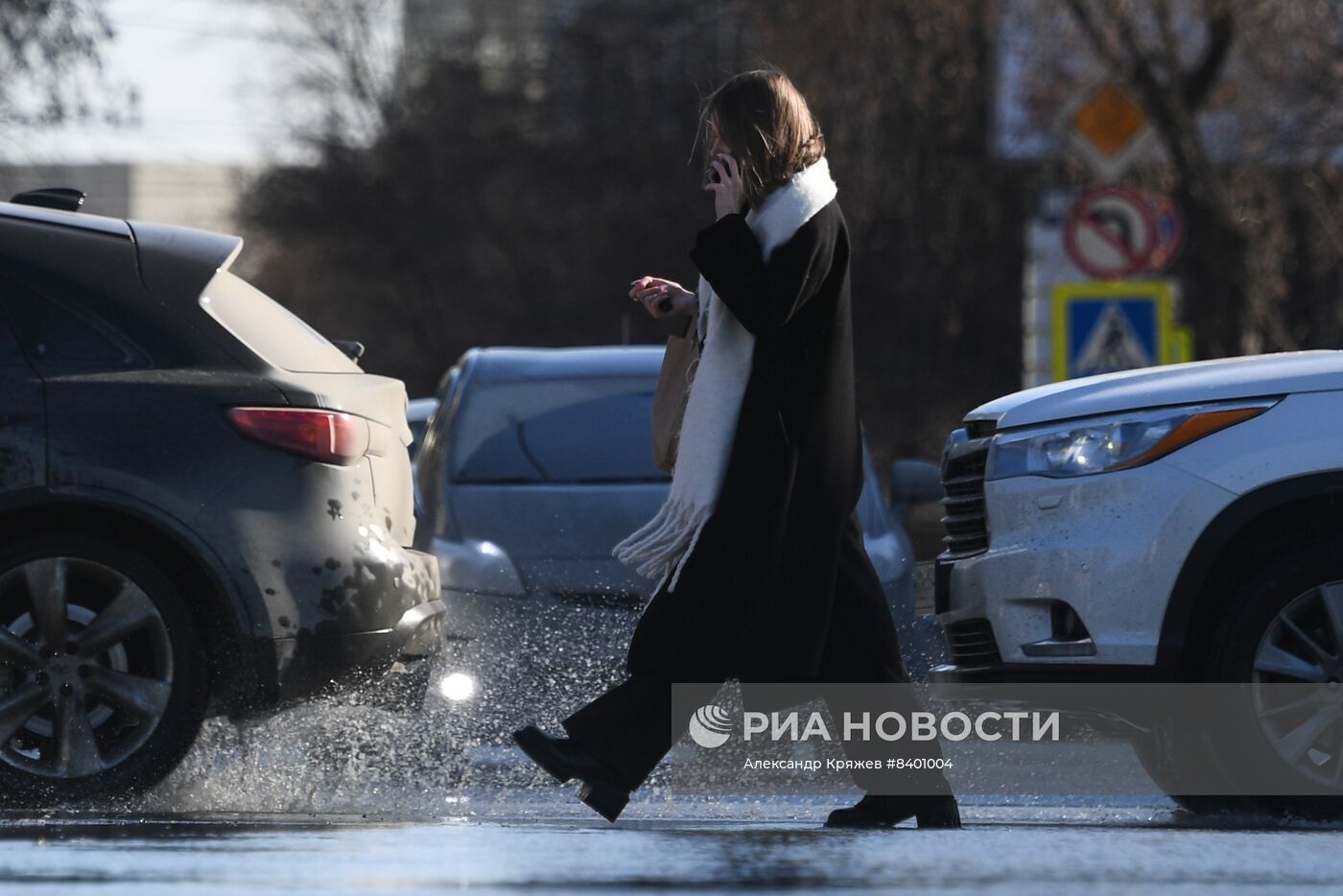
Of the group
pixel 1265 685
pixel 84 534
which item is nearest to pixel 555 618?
pixel 84 534

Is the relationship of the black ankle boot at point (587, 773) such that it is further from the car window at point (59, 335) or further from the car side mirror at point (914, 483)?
the car side mirror at point (914, 483)

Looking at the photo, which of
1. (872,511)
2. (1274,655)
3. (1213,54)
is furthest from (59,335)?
(1213,54)

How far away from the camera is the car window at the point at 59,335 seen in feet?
21.3

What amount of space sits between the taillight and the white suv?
1.69 meters

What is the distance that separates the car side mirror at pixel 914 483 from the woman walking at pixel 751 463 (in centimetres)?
319

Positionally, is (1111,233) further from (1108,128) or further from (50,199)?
(50,199)

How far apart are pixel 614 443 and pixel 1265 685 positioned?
11.6ft

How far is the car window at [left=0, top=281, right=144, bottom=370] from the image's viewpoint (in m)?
Result: 6.50

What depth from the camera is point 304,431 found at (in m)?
6.50

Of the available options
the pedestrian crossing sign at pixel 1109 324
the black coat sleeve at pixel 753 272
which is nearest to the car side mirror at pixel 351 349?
the black coat sleeve at pixel 753 272

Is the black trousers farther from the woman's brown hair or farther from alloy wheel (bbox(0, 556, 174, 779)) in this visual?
alloy wheel (bbox(0, 556, 174, 779))

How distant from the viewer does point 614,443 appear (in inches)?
361

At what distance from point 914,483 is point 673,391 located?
3181mm
